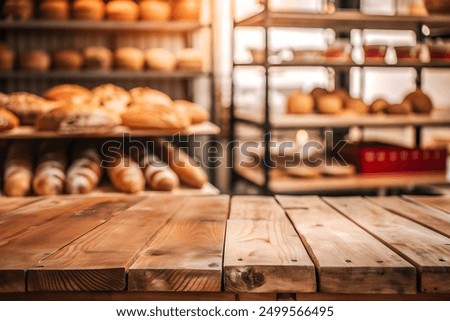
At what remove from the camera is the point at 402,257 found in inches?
43.1

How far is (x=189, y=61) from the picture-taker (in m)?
3.99

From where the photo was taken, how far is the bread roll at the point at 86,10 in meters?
3.81

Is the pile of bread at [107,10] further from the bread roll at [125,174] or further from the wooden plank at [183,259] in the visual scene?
the wooden plank at [183,259]

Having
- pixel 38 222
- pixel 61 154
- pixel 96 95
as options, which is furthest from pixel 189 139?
pixel 38 222

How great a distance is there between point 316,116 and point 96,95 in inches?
54.6

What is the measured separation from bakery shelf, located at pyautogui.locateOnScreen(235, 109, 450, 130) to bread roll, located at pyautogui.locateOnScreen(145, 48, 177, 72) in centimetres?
60

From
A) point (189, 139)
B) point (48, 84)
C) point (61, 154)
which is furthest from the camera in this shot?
point (189, 139)

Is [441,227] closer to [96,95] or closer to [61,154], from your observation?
[61,154]

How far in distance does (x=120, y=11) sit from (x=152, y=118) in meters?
0.98

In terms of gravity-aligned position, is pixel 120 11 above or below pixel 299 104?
above

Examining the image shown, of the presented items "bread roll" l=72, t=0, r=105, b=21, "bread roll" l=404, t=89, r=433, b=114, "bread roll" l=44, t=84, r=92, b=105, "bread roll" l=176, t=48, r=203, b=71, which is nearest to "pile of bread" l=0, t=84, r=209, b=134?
"bread roll" l=44, t=84, r=92, b=105

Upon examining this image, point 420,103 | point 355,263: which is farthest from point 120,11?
point 355,263

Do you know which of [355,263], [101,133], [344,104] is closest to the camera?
[355,263]

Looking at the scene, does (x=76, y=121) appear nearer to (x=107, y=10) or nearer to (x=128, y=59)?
(x=128, y=59)
